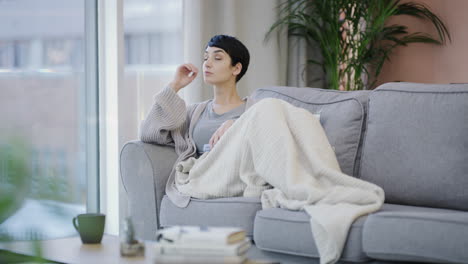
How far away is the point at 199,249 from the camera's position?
1.27 m

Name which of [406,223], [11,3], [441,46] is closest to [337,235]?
[406,223]

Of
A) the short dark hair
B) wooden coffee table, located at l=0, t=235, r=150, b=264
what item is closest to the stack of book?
wooden coffee table, located at l=0, t=235, r=150, b=264

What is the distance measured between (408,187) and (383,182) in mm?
103

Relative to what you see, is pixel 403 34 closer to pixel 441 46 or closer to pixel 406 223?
pixel 441 46

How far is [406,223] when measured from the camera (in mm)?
1651

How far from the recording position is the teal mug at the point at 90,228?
5.51 ft

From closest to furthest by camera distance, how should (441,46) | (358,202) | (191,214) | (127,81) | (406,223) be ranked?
1. (406,223)
2. (358,202)
3. (191,214)
4. (127,81)
5. (441,46)

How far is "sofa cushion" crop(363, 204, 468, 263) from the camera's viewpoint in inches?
61.4

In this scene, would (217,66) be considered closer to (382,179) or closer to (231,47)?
(231,47)

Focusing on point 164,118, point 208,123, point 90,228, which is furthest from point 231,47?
point 90,228

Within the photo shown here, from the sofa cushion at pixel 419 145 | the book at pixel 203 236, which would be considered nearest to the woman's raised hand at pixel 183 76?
the sofa cushion at pixel 419 145

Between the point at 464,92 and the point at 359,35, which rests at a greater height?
the point at 359,35

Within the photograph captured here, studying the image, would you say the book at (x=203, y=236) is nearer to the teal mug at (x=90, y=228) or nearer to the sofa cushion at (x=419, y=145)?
the teal mug at (x=90, y=228)

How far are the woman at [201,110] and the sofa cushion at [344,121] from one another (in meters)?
0.41
